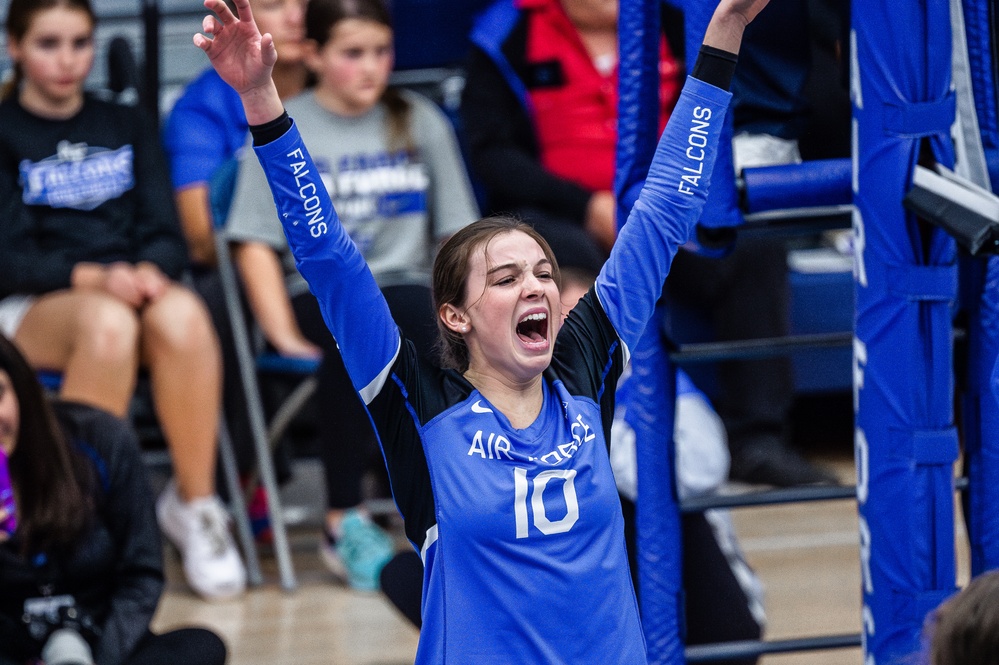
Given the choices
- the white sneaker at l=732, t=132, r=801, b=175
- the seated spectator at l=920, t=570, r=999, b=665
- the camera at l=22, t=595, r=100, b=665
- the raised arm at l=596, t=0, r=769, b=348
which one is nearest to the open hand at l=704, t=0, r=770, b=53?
the raised arm at l=596, t=0, r=769, b=348

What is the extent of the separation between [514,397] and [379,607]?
164cm

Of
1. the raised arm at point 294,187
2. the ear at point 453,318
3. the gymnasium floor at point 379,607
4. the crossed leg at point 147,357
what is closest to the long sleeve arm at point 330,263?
the raised arm at point 294,187

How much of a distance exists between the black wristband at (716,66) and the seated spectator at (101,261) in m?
1.82

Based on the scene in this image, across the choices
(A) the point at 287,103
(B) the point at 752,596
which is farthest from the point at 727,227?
(A) the point at 287,103

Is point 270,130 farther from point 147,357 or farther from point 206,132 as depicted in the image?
point 206,132

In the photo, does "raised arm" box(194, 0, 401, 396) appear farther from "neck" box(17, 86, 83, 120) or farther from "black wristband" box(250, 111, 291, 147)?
"neck" box(17, 86, 83, 120)

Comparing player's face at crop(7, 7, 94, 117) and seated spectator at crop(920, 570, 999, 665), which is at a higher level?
player's face at crop(7, 7, 94, 117)

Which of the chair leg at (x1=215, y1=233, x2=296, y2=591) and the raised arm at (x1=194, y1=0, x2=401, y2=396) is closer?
the raised arm at (x1=194, y1=0, x2=401, y2=396)

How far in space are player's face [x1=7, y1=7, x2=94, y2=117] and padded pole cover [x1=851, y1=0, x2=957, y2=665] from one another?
2156mm

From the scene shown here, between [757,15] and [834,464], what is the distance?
8.44ft

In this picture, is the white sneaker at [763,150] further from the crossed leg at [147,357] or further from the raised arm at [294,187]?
the crossed leg at [147,357]

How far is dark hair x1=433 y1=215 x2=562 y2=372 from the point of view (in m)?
1.71

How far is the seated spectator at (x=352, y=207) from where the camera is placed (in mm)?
3363

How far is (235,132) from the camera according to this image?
12.4ft
